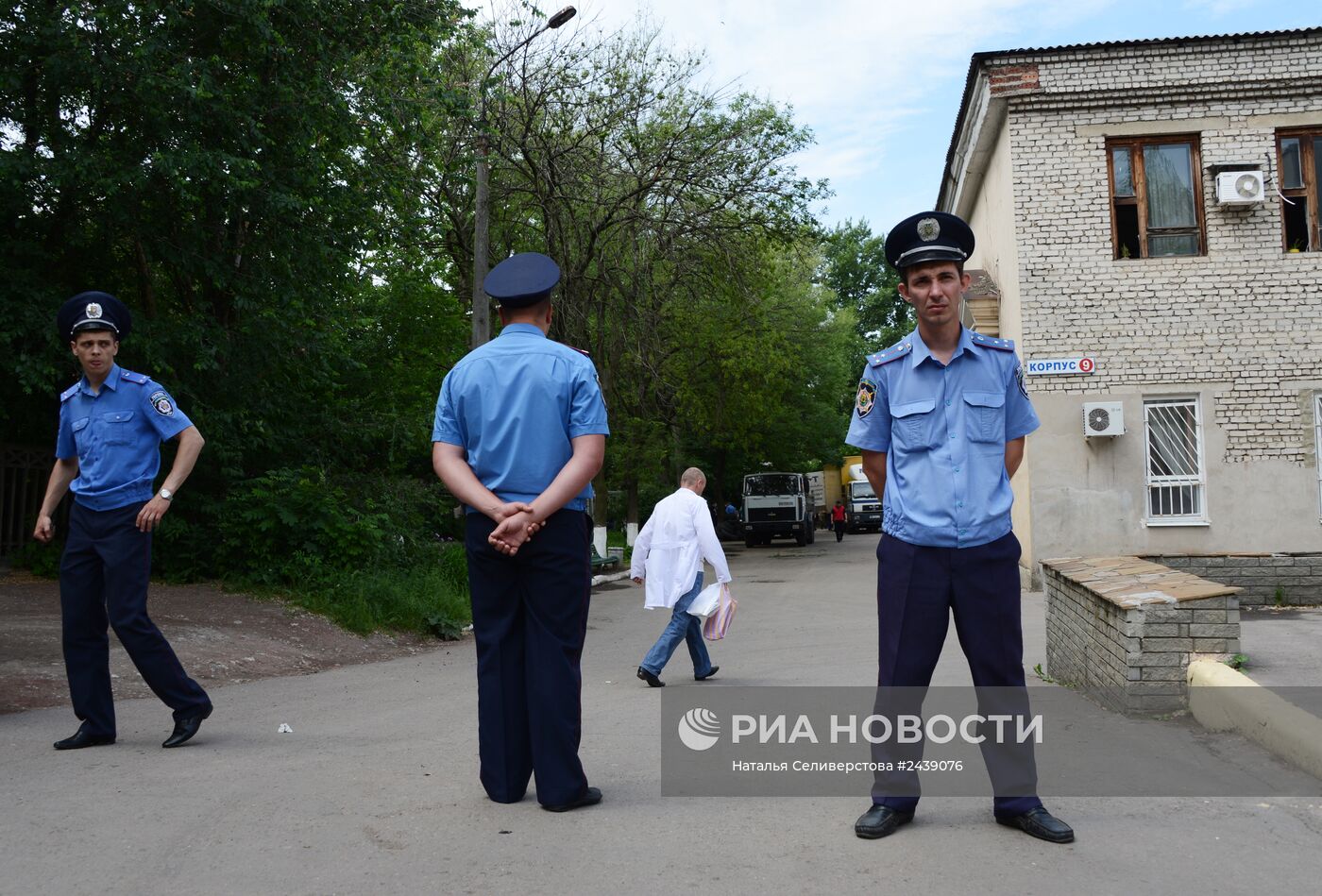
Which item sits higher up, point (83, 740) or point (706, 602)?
point (706, 602)

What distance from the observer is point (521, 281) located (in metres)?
4.81

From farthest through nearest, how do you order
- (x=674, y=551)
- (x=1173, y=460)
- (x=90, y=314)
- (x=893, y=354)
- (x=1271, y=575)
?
(x=1173, y=460)
(x=1271, y=575)
(x=674, y=551)
(x=90, y=314)
(x=893, y=354)

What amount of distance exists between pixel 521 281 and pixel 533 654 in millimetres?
1466

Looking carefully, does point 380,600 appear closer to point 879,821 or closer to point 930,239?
point 879,821

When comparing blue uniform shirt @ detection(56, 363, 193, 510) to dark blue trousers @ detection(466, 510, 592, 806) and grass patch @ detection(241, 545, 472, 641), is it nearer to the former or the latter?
dark blue trousers @ detection(466, 510, 592, 806)

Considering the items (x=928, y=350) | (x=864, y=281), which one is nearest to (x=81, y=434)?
(x=928, y=350)

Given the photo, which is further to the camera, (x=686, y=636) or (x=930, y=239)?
(x=686, y=636)

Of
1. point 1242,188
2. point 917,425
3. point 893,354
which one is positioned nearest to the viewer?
point 917,425

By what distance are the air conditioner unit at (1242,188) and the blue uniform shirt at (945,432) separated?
47.2ft

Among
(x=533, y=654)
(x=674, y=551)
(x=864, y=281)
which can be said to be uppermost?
(x=864, y=281)

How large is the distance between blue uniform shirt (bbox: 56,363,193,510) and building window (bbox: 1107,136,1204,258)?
48.9ft

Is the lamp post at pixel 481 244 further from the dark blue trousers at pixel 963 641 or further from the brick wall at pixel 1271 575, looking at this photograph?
the dark blue trousers at pixel 963 641

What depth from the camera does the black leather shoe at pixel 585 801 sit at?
4555 mm

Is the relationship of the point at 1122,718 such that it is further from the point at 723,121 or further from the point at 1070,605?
the point at 723,121
